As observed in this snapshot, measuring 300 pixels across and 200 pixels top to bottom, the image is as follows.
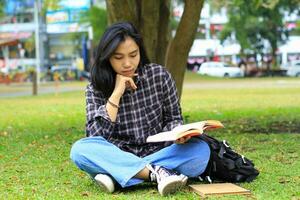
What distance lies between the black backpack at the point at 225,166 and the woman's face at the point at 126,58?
2.42 ft

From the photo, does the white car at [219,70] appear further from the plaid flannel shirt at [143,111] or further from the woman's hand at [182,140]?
the woman's hand at [182,140]

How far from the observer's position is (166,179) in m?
4.29

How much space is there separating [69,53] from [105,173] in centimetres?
6363

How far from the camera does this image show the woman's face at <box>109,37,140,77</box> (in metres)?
4.60

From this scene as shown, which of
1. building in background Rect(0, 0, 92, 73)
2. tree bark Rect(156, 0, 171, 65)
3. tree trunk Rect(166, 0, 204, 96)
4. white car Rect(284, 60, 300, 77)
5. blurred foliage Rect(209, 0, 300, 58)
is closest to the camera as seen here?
tree trunk Rect(166, 0, 204, 96)

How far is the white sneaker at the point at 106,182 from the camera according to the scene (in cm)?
448

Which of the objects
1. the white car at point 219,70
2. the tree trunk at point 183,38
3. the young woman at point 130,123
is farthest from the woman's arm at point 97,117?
the white car at point 219,70

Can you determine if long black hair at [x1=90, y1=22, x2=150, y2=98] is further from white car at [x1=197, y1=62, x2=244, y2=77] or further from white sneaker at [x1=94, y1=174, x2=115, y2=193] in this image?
white car at [x1=197, y1=62, x2=244, y2=77]

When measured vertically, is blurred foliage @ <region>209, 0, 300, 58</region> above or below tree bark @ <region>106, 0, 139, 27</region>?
below

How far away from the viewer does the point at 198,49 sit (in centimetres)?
5022

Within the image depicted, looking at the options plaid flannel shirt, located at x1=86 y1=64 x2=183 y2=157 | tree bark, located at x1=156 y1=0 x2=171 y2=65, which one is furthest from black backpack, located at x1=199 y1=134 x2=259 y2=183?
tree bark, located at x1=156 y1=0 x2=171 y2=65

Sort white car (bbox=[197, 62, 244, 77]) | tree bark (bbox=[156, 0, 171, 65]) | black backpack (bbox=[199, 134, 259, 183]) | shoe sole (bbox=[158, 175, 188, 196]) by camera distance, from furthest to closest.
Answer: white car (bbox=[197, 62, 244, 77]), tree bark (bbox=[156, 0, 171, 65]), black backpack (bbox=[199, 134, 259, 183]), shoe sole (bbox=[158, 175, 188, 196])

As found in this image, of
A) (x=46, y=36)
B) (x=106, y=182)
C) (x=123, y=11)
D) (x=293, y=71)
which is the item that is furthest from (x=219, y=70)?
(x=106, y=182)

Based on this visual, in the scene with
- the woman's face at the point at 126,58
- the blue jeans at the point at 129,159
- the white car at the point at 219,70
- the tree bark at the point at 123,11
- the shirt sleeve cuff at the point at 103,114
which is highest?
the tree bark at the point at 123,11
